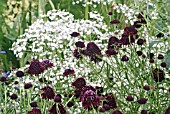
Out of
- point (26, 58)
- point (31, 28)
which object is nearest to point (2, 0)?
point (26, 58)

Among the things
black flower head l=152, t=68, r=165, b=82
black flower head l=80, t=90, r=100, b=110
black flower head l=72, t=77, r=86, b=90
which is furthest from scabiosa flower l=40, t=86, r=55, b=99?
black flower head l=152, t=68, r=165, b=82

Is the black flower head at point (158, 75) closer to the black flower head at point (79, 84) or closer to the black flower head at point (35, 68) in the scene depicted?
the black flower head at point (79, 84)

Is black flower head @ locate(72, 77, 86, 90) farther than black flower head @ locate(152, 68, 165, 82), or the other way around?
black flower head @ locate(152, 68, 165, 82)

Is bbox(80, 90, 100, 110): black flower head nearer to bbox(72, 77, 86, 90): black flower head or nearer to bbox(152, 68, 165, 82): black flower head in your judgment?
bbox(72, 77, 86, 90): black flower head

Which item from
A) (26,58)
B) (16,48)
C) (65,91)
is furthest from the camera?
(26,58)

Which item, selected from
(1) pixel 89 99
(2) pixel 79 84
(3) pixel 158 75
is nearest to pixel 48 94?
(2) pixel 79 84

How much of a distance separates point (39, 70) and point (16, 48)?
37.2 inches

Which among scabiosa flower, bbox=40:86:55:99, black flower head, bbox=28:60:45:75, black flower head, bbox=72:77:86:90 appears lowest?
scabiosa flower, bbox=40:86:55:99

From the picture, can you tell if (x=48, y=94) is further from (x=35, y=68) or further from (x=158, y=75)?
(x=158, y=75)

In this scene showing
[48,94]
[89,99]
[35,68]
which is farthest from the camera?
[35,68]

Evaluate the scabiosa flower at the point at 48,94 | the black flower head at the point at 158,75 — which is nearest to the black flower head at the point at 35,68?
the scabiosa flower at the point at 48,94

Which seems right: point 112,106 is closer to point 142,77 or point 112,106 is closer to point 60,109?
point 60,109

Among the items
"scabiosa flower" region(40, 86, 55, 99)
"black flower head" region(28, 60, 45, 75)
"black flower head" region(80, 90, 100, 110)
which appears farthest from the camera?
"black flower head" region(28, 60, 45, 75)

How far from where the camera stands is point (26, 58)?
3.87m
